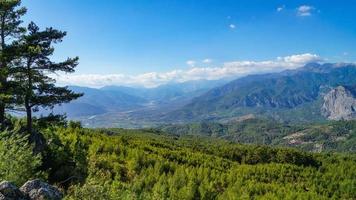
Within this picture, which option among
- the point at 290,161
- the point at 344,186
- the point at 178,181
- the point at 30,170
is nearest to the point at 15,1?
the point at 30,170

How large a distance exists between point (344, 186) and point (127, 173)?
122 meters

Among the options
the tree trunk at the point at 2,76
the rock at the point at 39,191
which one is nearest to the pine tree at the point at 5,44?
the tree trunk at the point at 2,76

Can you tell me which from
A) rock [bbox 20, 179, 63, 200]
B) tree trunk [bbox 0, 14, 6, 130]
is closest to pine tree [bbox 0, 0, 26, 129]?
tree trunk [bbox 0, 14, 6, 130]

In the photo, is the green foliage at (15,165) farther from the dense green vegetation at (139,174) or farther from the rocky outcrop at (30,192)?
the rocky outcrop at (30,192)

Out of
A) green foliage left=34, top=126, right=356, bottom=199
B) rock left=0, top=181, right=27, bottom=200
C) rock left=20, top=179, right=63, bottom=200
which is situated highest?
rock left=0, top=181, right=27, bottom=200

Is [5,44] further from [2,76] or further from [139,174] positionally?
[139,174]

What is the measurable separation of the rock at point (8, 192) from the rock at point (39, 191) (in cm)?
64

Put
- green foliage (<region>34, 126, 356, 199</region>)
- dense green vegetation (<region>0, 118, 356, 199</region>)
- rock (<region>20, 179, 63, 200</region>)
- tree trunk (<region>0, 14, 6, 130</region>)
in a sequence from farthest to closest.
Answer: tree trunk (<region>0, 14, 6, 130</region>)
green foliage (<region>34, 126, 356, 199</region>)
dense green vegetation (<region>0, 118, 356, 199</region>)
rock (<region>20, 179, 63, 200</region>)

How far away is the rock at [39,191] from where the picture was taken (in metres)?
16.2

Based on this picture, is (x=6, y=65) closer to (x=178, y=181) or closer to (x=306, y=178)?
(x=178, y=181)

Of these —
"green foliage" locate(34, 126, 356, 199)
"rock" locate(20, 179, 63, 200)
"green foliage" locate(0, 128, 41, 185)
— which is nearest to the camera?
"rock" locate(20, 179, 63, 200)

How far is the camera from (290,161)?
600 ft

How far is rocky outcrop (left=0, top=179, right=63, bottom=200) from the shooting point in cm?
1485

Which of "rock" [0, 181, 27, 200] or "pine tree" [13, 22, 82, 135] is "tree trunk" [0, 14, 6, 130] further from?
"rock" [0, 181, 27, 200]
